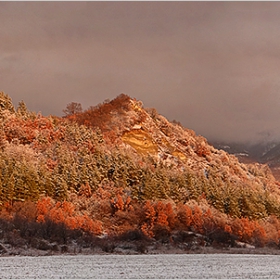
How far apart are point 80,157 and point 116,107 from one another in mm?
28839

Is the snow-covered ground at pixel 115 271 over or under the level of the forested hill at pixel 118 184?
under

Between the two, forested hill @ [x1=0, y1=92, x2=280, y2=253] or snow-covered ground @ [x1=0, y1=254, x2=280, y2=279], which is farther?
forested hill @ [x1=0, y1=92, x2=280, y2=253]

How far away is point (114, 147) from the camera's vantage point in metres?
72.7

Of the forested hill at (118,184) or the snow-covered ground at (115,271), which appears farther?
the forested hill at (118,184)

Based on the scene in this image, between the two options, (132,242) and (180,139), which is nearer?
(132,242)

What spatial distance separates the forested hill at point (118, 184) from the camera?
47.4 m

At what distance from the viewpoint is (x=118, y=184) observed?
2354 inches

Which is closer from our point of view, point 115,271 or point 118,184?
point 115,271

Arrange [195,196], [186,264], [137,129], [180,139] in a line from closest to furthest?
1. [186,264]
2. [195,196]
3. [137,129]
4. [180,139]

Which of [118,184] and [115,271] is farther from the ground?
[118,184]

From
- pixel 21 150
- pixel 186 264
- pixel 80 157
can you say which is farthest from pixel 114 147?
pixel 186 264

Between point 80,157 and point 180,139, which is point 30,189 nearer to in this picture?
point 80,157

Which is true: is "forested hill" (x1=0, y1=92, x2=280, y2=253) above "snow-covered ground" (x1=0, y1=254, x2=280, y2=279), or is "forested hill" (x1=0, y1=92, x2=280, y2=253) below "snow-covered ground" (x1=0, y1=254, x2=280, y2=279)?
above

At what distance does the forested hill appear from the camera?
4741cm
